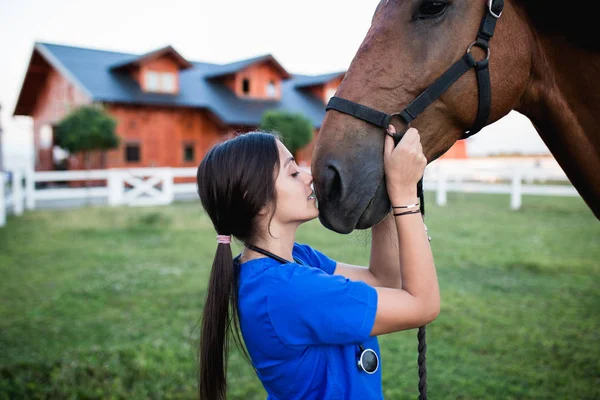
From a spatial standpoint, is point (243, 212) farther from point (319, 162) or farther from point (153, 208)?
point (153, 208)

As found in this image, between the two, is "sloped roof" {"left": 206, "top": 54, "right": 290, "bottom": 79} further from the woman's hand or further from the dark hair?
the woman's hand

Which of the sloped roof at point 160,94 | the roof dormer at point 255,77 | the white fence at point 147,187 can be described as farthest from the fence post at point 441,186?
the roof dormer at point 255,77

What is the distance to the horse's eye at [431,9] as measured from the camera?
164 centimetres

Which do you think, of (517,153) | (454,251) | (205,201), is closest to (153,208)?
(454,251)

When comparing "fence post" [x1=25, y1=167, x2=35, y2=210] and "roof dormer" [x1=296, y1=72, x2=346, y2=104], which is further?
"roof dormer" [x1=296, y1=72, x2=346, y2=104]

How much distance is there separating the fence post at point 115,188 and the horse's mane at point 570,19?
1443 centimetres

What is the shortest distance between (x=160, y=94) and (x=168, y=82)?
88 centimetres

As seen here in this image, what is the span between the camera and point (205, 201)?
169 centimetres

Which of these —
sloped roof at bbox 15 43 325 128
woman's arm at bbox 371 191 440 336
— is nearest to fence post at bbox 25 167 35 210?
sloped roof at bbox 15 43 325 128

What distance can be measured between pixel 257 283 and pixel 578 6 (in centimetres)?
154

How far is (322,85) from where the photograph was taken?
2788 cm

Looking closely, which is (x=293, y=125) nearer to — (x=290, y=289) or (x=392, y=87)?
(x=392, y=87)

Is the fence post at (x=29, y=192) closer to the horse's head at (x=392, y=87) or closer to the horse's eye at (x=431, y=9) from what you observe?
the horse's head at (x=392, y=87)

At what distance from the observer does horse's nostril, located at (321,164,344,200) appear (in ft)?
5.26
